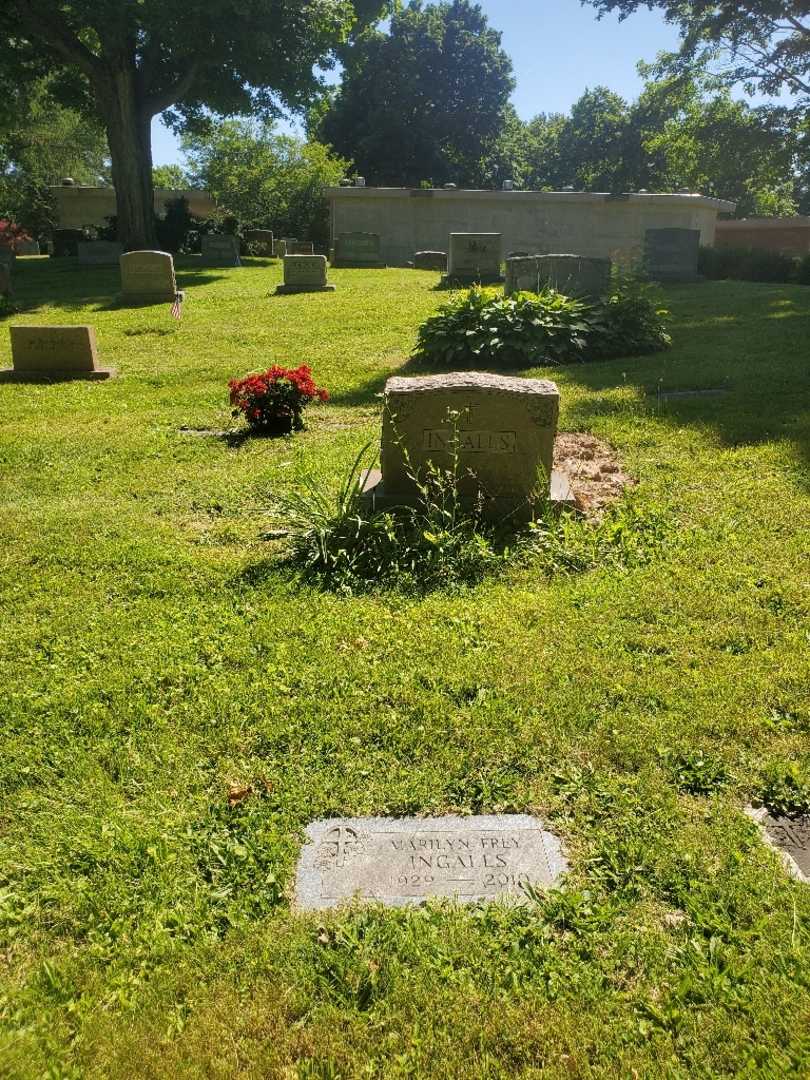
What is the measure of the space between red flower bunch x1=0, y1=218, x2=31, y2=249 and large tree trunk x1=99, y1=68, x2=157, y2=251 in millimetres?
6494

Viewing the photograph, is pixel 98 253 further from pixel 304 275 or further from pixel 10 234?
pixel 304 275

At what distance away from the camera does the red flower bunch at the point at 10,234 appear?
Answer: 2973 centimetres

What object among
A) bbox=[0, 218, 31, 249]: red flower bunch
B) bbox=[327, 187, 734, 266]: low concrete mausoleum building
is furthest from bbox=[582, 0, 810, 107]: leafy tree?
bbox=[0, 218, 31, 249]: red flower bunch

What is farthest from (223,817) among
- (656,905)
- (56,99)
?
(56,99)

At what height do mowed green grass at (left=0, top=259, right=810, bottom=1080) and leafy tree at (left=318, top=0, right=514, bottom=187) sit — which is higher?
leafy tree at (left=318, top=0, right=514, bottom=187)

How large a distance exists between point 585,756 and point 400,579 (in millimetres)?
1840

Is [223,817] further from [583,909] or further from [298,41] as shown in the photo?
[298,41]

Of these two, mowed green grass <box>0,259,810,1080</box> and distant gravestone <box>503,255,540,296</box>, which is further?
distant gravestone <box>503,255,540,296</box>

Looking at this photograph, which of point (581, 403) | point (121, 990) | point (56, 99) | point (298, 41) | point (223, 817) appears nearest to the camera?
point (121, 990)

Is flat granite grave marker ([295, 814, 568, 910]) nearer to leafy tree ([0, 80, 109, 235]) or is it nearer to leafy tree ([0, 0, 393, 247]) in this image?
leafy tree ([0, 0, 393, 247])

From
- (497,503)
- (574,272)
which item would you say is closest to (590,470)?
(497,503)

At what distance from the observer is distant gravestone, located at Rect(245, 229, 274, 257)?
2978 centimetres

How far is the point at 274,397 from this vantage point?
7789 millimetres

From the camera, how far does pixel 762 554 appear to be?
465cm
